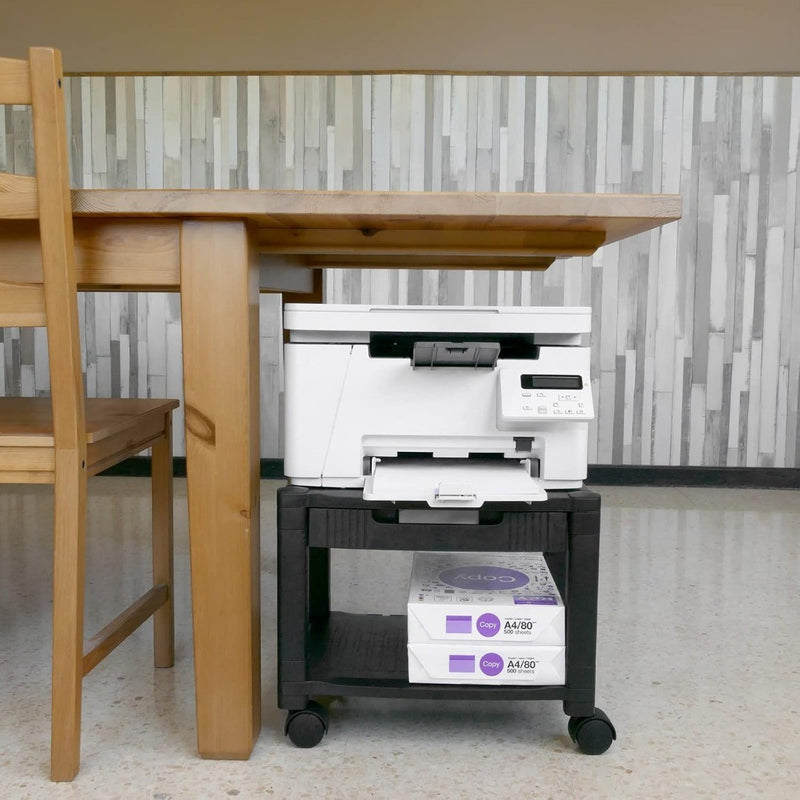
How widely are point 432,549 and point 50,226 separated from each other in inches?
28.3

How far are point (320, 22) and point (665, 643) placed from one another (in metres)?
2.61

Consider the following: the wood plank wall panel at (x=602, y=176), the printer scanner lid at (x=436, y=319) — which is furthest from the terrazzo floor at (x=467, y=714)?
the wood plank wall panel at (x=602, y=176)

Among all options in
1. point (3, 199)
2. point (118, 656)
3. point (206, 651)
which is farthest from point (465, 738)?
point (3, 199)

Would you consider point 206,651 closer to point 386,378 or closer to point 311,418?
point 311,418

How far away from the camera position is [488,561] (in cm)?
155

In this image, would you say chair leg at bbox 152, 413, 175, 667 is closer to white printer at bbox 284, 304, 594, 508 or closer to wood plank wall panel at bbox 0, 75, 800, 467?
white printer at bbox 284, 304, 594, 508

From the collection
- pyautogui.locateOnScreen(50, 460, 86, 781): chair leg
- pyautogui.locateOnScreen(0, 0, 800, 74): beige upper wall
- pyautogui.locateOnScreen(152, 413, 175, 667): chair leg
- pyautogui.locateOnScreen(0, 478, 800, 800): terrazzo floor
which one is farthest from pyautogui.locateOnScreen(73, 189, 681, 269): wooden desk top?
pyautogui.locateOnScreen(0, 0, 800, 74): beige upper wall

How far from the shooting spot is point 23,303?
1.23m

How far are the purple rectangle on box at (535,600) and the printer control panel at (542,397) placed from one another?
278mm

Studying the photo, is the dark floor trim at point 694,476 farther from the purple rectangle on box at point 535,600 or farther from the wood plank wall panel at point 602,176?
the purple rectangle on box at point 535,600

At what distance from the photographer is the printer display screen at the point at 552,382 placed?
4.36 feet

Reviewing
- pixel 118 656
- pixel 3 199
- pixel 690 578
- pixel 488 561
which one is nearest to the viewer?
pixel 3 199

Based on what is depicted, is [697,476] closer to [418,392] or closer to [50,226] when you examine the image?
[418,392]

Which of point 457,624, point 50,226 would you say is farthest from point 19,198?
point 457,624
